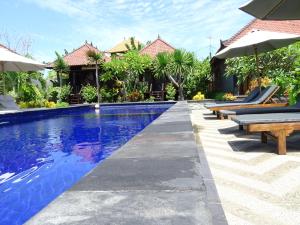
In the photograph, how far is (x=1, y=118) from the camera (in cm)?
1487

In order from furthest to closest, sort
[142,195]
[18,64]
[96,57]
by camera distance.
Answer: [96,57] → [18,64] → [142,195]

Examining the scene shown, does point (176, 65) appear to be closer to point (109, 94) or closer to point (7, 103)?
point (109, 94)

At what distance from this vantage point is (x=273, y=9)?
6.07 metres

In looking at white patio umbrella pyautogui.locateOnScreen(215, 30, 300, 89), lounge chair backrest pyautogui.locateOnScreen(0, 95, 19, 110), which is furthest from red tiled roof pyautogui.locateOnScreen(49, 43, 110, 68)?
white patio umbrella pyautogui.locateOnScreen(215, 30, 300, 89)

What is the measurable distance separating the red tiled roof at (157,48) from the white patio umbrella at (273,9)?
24.6 meters

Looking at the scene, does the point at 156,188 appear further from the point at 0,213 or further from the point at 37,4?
the point at 37,4

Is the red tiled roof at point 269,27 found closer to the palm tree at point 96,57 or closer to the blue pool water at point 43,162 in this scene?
the palm tree at point 96,57

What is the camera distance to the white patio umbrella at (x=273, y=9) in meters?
5.75

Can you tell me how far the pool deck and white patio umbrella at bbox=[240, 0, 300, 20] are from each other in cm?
285

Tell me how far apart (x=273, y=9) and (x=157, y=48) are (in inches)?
1013

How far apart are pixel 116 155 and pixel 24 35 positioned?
41316 millimetres

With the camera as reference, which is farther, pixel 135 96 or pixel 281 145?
pixel 135 96

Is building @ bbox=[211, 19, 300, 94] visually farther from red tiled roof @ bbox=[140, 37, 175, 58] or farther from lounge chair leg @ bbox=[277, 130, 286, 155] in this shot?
lounge chair leg @ bbox=[277, 130, 286, 155]

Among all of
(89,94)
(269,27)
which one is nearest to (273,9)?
(269,27)
